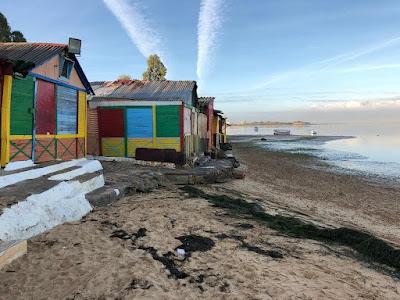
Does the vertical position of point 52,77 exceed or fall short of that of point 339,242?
it exceeds it

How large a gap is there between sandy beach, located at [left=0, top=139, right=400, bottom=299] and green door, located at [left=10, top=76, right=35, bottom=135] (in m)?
3.65

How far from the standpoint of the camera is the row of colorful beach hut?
969cm

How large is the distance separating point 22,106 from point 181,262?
709cm

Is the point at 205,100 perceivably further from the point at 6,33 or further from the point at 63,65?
the point at 63,65

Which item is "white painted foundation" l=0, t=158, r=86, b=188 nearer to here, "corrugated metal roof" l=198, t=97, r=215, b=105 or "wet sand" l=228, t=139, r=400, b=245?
"wet sand" l=228, t=139, r=400, b=245

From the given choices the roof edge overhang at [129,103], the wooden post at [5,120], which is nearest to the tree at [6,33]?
the roof edge overhang at [129,103]

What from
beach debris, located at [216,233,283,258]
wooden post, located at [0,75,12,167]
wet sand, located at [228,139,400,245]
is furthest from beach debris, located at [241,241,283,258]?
wooden post, located at [0,75,12,167]

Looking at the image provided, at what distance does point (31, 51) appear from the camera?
1140cm

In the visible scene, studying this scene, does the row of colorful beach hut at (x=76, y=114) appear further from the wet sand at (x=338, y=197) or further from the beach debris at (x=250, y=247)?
the beach debris at (x=250, y=247)

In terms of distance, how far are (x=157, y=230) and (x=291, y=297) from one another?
3226 millimetres

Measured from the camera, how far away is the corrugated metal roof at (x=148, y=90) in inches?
765

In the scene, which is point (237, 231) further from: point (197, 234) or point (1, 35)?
point (1, 35)

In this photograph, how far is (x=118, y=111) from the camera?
16.6 meters

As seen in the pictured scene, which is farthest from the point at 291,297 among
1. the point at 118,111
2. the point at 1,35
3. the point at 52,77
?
the point at 1,35
